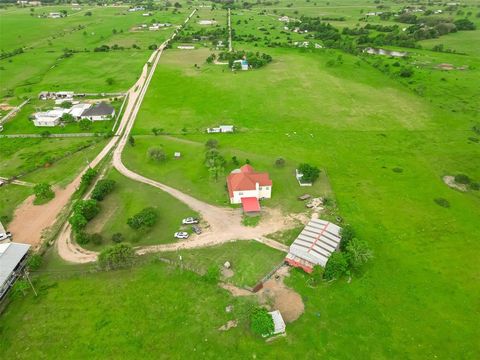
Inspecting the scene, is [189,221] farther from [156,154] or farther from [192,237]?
[156,154]

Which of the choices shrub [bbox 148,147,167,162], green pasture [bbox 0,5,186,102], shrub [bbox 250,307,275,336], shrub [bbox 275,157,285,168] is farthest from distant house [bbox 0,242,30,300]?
green pasture [bbox 0,5,186,102]

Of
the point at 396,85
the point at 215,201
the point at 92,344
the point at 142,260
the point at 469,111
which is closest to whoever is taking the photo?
the point at 92,344

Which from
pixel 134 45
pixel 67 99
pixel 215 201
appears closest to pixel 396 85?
pixel 215 201

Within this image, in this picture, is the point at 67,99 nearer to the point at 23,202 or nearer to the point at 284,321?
the point at 23,202

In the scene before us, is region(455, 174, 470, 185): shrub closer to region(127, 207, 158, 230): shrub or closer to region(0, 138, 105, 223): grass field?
region(127, 207, 158, 230): shrub

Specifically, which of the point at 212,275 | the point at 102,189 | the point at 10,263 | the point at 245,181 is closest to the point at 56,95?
the point at 102,189

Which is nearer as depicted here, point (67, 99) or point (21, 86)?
point (67, 99)

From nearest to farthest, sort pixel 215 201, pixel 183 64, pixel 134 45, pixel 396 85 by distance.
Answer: pixel 215 201
pixel 396 85
pixel 183 64
pixel 134 45
